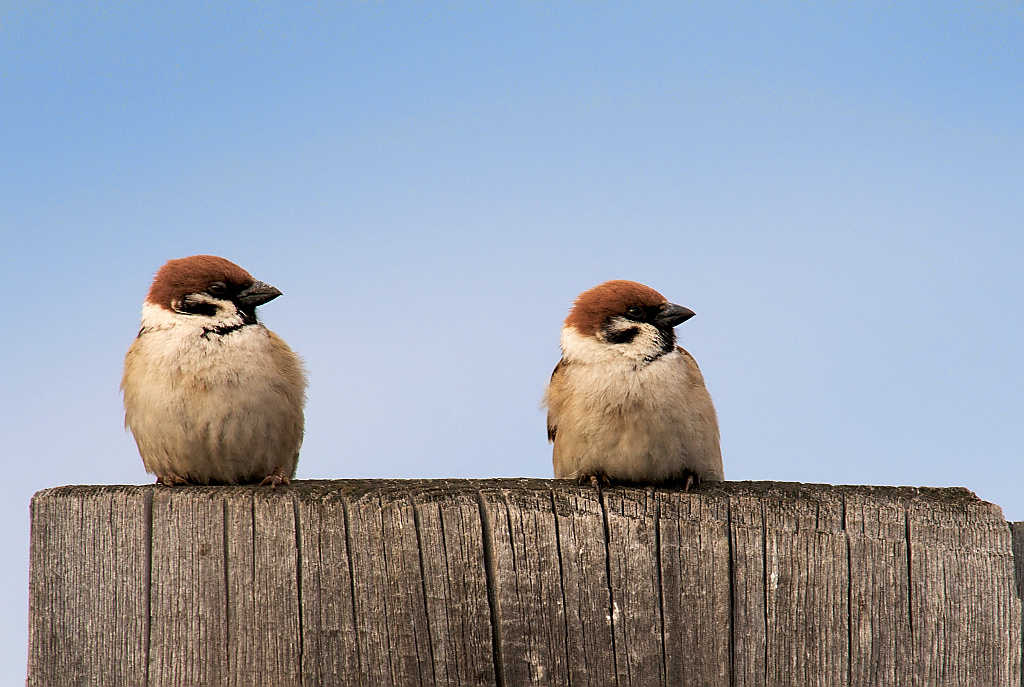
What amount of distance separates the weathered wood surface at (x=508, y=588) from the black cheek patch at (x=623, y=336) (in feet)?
4.70

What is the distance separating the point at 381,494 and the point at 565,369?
5.66 feet

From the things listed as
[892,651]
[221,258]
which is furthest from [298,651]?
[221,258]

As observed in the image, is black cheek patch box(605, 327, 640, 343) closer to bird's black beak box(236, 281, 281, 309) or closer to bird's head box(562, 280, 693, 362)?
bird's head box(562, 280, 693, 362)

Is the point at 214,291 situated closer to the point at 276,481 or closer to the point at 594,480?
the point at 276,481

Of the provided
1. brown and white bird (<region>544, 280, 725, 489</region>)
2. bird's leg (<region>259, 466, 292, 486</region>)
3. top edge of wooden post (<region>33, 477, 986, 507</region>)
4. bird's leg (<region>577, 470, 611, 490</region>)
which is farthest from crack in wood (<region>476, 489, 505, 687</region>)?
brown and white bird (<region>544, 280, 725, 489</region>)

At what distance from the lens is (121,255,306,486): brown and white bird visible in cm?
388

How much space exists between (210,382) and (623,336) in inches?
66.9

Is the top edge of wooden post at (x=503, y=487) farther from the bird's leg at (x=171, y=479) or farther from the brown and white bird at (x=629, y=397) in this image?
the bird's leg at (x=171, y=479)

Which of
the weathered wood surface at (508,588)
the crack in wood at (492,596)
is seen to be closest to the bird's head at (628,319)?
the weathered wood surface at (508,588)

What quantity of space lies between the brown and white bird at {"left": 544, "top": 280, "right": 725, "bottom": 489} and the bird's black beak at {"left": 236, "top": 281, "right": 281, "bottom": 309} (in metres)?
1.28

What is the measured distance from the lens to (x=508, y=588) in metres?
2.50

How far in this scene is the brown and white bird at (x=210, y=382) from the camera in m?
3.88

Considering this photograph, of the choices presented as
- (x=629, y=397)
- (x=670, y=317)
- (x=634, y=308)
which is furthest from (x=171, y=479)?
(x=670, y=317)

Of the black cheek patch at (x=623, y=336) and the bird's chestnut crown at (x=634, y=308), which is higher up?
the bird's chestnut crown at (x=634, y=308)
